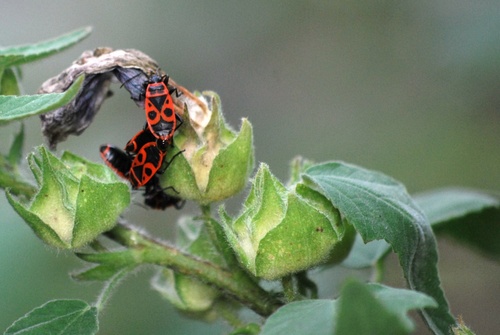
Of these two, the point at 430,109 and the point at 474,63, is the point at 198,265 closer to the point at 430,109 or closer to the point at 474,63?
the point at 474,63

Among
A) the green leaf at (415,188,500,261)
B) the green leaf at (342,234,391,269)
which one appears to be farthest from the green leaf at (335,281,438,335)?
the green leaf at (415,188,500,261)

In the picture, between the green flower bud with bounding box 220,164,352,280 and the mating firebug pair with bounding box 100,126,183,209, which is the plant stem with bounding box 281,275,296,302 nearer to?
the green flower bud with bounding box 220,164,352,280

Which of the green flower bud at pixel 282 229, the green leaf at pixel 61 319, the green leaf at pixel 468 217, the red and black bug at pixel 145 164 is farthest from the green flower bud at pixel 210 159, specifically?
the green leaf at pixel 468 217

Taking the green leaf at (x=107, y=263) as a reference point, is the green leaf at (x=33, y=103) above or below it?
above

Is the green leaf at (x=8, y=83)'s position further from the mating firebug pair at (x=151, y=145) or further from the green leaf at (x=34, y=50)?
the mating firebug pair at (x=151, y=145)

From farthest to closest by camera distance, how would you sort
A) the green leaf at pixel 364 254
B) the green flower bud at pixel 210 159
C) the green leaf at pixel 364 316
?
the green leaf at pixel 364 254 < the green flower bud at pixel 210 159 < the green leaf at pixel 364 316

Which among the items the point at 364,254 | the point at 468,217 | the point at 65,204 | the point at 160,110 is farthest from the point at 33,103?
the point at 468,217
